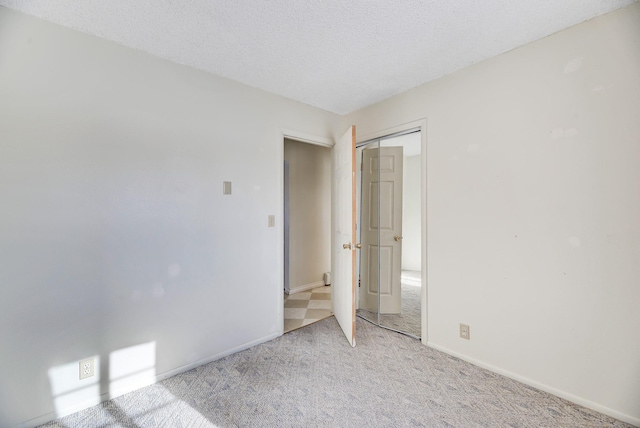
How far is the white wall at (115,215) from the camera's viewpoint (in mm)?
1499

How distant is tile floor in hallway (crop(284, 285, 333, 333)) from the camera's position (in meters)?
3.00

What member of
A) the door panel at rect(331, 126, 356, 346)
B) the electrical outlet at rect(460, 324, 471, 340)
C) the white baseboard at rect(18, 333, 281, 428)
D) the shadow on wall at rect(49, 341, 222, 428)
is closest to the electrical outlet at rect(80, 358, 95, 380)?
the shadow on wall at rect(49, 341, 222, 428)

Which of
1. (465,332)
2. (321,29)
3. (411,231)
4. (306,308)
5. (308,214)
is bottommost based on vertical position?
(306,308)

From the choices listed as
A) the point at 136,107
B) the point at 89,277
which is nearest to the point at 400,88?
the point at 136,107

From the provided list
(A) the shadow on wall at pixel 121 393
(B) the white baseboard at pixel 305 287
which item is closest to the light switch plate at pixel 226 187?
(A) the shadow on wall at pixel 121 393

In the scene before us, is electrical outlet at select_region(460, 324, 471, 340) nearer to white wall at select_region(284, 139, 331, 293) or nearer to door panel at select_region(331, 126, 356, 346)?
door panel at select_region(331, 126, 356, 346)

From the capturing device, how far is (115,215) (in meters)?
1.77

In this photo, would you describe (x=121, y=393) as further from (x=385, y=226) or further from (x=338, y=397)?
(x=385, y=226)

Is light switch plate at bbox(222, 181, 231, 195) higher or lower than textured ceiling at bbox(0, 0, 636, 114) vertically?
lower

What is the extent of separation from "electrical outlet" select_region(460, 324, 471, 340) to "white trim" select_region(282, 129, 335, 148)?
2.27 metres

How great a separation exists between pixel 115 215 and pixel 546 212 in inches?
114

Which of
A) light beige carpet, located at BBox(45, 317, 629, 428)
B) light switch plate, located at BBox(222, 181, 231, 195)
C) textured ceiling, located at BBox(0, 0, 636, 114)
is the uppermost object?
textured ceiling, located at BBox(0, 0, 636, 114)

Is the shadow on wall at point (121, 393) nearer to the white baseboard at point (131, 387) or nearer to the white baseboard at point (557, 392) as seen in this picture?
the white baseboard at point (131, 387)

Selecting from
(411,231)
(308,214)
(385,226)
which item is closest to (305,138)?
(385,226)
